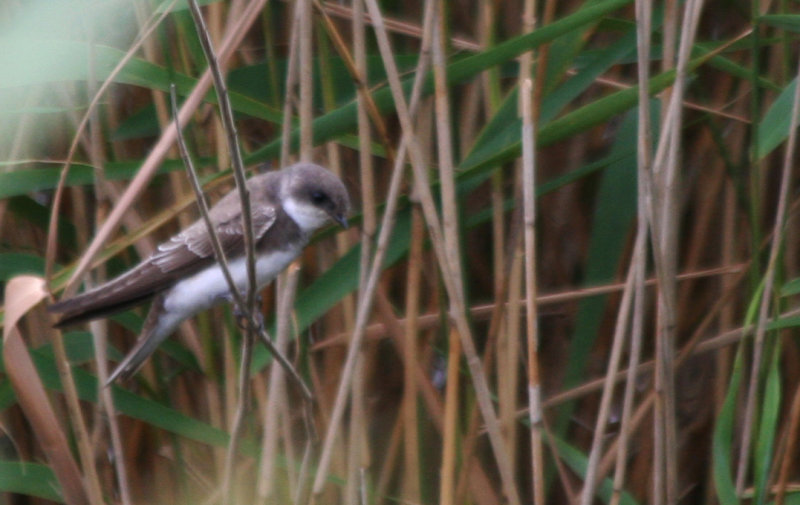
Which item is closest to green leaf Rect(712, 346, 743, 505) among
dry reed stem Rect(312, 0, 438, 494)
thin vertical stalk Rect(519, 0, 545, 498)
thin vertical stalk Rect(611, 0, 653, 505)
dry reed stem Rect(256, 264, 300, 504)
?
thin vertical stalk Rect(611, 0, 653, 505)

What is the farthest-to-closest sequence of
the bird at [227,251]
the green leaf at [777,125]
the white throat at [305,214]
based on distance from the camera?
the white throat at [305,214], the bird at [227,251], the green leaf at [777,125]

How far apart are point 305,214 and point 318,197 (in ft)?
0.27

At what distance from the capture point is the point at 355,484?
1.46 meters

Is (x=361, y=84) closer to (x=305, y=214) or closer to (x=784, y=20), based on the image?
(x=305, y=214)

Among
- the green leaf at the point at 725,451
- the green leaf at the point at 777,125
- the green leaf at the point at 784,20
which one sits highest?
the green leaf at the point at 784,20

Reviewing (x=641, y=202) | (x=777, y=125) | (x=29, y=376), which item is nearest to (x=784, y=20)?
(x=777, y=125)

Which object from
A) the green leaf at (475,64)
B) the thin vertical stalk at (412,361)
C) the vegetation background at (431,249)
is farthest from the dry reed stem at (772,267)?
the thin vertical stalk at (412,361)

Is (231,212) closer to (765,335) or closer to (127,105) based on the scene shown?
(127,105)

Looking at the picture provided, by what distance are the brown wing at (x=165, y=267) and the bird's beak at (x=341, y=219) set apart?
14cm

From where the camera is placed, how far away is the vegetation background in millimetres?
1330

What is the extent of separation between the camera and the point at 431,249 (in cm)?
175

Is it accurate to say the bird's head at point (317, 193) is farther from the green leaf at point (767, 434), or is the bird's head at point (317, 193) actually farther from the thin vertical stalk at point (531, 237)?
the green leaf at point (767, 434)

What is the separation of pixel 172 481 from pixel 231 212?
0.49m

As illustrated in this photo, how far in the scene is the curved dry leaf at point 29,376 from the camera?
1.17 m
